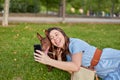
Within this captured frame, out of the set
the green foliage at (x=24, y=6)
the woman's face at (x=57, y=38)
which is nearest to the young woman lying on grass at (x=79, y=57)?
the woman's face at (x=57, y=38)

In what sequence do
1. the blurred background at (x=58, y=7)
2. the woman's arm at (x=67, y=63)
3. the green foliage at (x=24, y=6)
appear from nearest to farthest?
the woman's arm at (x=67, y=63)
the blurred background at (x=58, y=7)
the green foliage at (x=24, y=6)

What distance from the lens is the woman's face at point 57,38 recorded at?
4459mm

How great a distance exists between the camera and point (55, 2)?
99.9 feet

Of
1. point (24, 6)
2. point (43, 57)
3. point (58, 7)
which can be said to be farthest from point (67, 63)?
point (58, 7)

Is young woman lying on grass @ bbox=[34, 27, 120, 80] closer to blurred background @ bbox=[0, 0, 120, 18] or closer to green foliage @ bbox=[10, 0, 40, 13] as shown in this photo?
blurred background @ bbox=[0, 0, 120, 18]

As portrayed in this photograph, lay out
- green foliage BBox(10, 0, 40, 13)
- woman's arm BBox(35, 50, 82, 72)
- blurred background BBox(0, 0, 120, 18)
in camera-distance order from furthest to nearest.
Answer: green foliage BBox(10, 0, 40, 13) → blurred background BBox(0, 0, 120, 18) → woman's arm BBox(35, 50, 82, 72)

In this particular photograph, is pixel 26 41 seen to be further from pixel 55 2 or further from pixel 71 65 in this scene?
pixel 55 2

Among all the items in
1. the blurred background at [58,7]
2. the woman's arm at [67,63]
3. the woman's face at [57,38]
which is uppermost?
the woman's face at [57,38]

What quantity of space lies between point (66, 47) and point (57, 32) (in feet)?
0.77

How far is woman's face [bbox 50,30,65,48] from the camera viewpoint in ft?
14.6

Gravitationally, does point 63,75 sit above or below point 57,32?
below

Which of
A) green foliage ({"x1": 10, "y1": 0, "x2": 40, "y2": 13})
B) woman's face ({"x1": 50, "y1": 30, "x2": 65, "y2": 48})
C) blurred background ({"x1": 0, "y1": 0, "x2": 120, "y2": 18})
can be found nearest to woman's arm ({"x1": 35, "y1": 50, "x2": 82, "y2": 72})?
woman's face ({"x1": 50, "y1": 30, "x2": 65, "y2": 48})

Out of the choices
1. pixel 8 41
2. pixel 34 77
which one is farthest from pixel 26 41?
pixel 34 77

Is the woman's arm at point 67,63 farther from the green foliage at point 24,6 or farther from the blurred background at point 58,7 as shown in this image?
the green foliage at point 24,6
